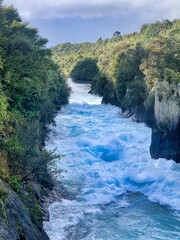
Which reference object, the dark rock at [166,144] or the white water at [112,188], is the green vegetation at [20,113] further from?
the dark rock at [166,144]

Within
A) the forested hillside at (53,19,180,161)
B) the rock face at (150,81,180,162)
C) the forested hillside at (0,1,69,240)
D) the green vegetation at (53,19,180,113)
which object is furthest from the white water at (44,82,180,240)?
the green vegetation at (53,19,180,113)

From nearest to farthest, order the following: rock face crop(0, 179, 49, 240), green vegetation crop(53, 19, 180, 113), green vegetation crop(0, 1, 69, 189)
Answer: rock face crop(0, 179, 49, 240) < green vegetation crop(0, 1, 69, 189) < green vegetation crop(53, 19, 180, 113)

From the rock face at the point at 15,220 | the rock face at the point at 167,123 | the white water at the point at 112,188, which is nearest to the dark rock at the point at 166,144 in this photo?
the rock face at the point at 167,123

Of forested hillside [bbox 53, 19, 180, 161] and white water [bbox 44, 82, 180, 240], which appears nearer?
white water [bbox 44, 82, 180, 240]

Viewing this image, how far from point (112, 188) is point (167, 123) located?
6137mm

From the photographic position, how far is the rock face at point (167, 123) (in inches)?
939

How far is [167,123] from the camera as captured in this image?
24609mm

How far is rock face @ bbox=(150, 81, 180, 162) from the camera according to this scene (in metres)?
23.9

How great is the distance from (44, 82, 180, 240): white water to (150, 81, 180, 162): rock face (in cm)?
72

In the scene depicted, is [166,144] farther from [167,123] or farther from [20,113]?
[20,113]

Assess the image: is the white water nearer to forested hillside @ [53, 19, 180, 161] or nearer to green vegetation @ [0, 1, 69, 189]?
green vegetation @ [0, 1, 69, 189]

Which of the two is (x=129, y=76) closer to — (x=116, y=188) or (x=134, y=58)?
(x=134, y=58)

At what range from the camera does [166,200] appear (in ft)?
63.8

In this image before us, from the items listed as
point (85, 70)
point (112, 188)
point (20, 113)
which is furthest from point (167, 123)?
point (85, 70)
